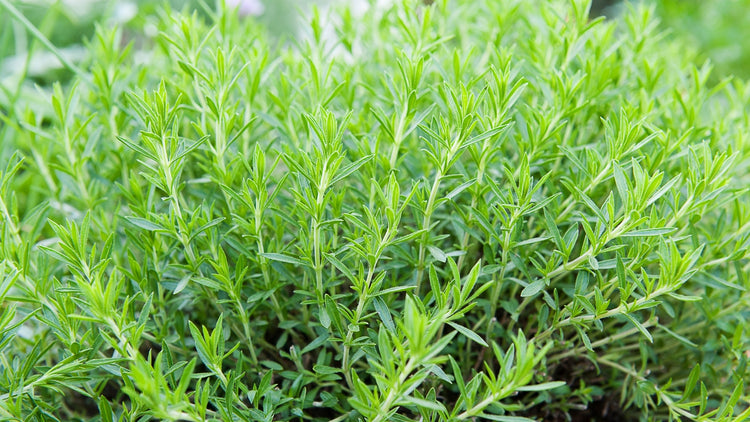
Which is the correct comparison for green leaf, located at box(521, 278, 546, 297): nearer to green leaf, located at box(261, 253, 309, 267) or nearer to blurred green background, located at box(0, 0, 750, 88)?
green leaf, located at box(261, 253, 309, 267)

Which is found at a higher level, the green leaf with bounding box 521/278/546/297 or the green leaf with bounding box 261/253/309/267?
the green leaf with bounding box 261/253/309/267

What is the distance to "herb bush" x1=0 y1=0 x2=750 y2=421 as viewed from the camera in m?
0.94

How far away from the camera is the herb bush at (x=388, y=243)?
937 mm

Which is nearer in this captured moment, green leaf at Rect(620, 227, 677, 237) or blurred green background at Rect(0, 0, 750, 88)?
green leaf at Rect(620, 227, 677, 237)

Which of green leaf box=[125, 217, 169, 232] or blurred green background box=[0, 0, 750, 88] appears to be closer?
green leaf box=[125, 217, 169, 232]

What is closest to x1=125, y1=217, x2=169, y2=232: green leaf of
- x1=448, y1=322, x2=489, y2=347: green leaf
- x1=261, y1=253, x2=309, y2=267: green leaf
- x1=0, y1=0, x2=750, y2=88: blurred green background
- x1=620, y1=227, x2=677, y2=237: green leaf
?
x1=261, y1=253, x2=309, y2=267: green leaf

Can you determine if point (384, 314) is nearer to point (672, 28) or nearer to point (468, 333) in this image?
point (468, 333)

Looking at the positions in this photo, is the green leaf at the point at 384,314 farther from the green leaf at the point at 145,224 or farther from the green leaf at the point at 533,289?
the green leaf at the point at 145,224

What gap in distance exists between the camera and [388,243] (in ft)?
3.05

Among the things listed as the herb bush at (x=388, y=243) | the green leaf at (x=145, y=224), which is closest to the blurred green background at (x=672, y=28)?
the herb bush at (x=388, y=243)

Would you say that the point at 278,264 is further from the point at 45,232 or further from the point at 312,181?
the point at 45,232

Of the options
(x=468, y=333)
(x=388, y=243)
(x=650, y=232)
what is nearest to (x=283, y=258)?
(x=388, y=243)

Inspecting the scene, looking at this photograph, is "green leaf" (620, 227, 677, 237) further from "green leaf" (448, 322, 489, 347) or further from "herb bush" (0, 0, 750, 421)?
"green leaf" (448, 322, 489, 347)

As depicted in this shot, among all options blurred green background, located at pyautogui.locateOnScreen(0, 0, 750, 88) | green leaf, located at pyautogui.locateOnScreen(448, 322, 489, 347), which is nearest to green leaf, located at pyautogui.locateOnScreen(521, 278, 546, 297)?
green leaf, located at pyautogui.locateOnScreen(448, 322, 489, 347)
